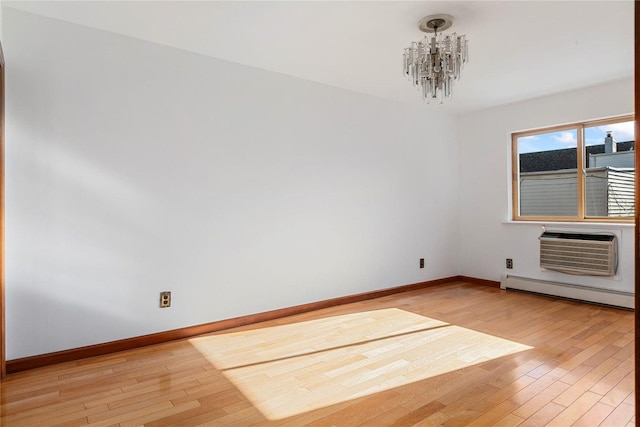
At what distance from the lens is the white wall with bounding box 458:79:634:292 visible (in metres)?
3.85

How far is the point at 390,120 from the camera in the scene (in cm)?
449

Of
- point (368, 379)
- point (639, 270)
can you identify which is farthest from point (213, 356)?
point (639, 270)

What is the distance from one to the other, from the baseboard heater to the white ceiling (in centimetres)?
218

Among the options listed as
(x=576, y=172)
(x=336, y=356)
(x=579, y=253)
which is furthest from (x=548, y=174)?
(x=336, y=356)

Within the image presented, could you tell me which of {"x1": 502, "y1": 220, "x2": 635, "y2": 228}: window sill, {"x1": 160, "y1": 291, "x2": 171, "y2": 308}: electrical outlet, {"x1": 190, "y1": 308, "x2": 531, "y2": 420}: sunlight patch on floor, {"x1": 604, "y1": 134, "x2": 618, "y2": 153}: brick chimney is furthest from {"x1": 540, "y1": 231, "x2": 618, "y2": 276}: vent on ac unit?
{"x1": 160, "y1": 291, "x2": 171, "y2": 308}: electrical outlet

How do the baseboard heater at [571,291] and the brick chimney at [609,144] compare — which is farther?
the brick chimney at [609,144]

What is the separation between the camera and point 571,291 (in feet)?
13.3

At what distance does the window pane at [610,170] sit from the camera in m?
3.89

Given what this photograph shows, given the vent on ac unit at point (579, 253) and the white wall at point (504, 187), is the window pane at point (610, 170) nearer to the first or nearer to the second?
the white wall at point (504, 187)

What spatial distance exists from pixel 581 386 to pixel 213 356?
2297 millimetres

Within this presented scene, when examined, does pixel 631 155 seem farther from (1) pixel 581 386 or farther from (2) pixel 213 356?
(2) pixel 213 356

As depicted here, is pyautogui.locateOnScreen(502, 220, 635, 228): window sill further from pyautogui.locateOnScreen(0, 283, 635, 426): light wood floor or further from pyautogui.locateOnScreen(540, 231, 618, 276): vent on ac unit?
pyautogui.locateOnScreen(0, 283, 635, 426): light wood floor

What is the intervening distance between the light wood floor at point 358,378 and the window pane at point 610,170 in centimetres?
127

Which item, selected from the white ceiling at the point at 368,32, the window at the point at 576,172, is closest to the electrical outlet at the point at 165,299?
the white ceiling at the point at 368,32
